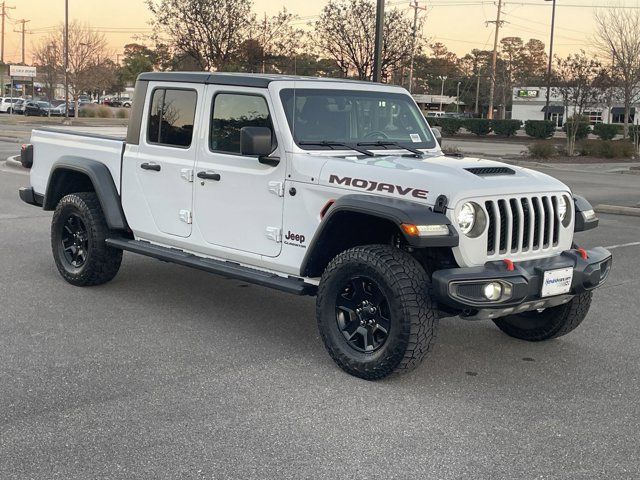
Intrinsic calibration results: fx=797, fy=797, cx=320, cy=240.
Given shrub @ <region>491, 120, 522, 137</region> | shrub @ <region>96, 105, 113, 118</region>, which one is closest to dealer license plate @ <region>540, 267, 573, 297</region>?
shrub @ <region>96, 105, 113, 118</region>

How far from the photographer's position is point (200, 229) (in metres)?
6.11

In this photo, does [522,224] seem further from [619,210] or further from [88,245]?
[619,210]

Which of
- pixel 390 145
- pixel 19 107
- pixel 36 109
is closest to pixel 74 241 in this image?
pixel 390 145

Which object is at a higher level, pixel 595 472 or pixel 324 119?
pixel 324 119

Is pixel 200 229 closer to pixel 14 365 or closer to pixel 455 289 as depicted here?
pixel 14 365

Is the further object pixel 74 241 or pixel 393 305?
pixel 74 241

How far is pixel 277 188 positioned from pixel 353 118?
93 centimetres

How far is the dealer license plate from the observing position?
4.91 m

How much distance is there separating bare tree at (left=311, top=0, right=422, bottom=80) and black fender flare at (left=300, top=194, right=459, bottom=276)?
93.9ft

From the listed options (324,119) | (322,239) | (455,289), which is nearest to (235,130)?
(324,119)

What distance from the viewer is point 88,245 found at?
6973mm

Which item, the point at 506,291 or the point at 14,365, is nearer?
the point at 506,291

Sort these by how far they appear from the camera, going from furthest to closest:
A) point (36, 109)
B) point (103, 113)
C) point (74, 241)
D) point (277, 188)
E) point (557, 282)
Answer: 1. point (36, 109)
2. point (103, 113)
3. point (74, 241)
4. point (277, 188)
5. point (557, 282)

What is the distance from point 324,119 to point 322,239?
1093 mm
